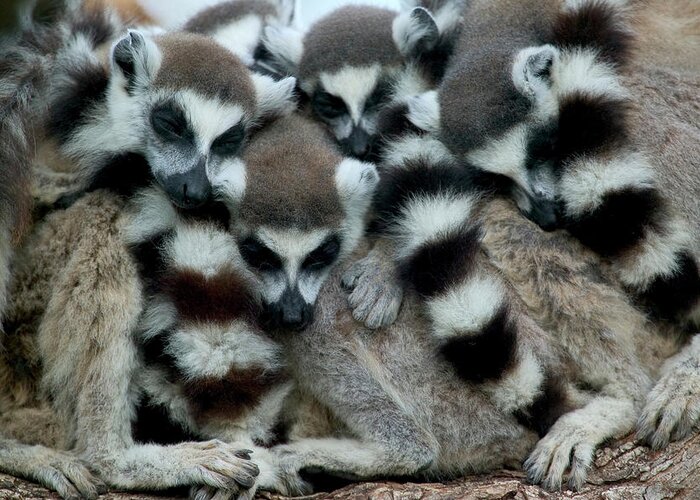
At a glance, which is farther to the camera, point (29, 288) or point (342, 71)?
point (342, 71)

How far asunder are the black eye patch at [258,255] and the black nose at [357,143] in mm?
894

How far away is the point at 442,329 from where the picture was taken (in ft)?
13.1

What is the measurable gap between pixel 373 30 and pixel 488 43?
0.73 metres

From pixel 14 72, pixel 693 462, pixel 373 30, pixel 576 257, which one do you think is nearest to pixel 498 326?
pixel 576 257

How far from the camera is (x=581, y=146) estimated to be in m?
4.14

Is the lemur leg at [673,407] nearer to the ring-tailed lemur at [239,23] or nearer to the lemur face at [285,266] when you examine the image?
the lemur face at [285,266]

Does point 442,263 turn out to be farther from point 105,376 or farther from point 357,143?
point 105,376

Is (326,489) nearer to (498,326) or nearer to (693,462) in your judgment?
(498,326)

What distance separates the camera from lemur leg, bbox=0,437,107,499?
3.55 metres

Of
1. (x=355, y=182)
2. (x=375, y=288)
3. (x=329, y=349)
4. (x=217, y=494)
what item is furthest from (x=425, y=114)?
(x=217, y=494)

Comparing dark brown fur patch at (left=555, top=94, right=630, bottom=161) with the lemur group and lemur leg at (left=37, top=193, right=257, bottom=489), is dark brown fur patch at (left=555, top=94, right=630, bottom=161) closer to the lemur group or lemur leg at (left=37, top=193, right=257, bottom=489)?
the lemur group

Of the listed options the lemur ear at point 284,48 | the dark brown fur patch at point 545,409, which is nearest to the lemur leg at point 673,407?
the dark brown fur patch at point 545,409

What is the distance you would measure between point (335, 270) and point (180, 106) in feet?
3.63

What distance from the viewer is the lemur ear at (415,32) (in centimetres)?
484
